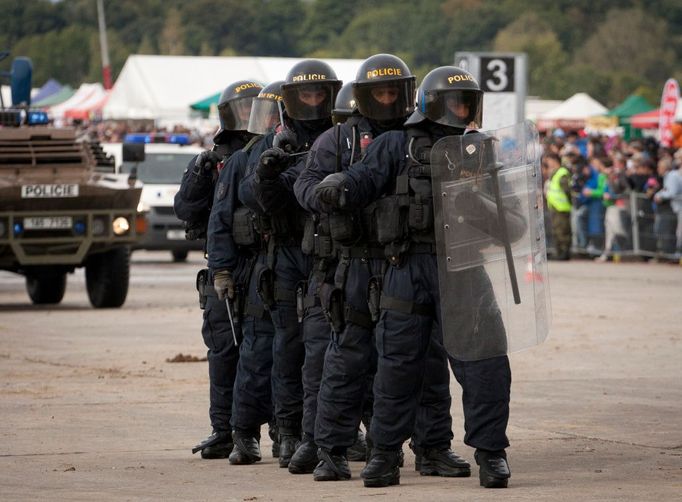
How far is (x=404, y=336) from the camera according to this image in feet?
Answer: 26.8

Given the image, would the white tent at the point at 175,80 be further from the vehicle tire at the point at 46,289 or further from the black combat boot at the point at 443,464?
the black combat boot at the point at 443,464

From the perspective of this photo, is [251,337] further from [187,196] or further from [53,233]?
[53,233]

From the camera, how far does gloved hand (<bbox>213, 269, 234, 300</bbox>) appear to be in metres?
9.34

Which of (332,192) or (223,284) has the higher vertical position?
(332,192)

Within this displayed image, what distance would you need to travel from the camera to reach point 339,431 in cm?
837

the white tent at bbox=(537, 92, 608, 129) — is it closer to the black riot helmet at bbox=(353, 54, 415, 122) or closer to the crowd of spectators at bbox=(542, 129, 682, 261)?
the crowd of spectators at bbox=(542, 129, 682, 261)

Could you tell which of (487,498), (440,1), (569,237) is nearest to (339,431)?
(487,498)

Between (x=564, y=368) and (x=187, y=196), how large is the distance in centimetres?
460

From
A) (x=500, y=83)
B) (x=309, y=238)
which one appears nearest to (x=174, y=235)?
(x=500, y=83)

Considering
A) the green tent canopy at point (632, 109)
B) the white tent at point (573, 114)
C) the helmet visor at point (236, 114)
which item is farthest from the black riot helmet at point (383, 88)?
the white tent at point (573, 114)

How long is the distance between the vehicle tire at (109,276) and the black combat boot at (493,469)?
11400 mm

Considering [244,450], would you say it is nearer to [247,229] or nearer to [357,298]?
[247,229]

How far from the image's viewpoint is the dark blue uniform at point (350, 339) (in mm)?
8375

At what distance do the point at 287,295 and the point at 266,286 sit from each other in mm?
118
